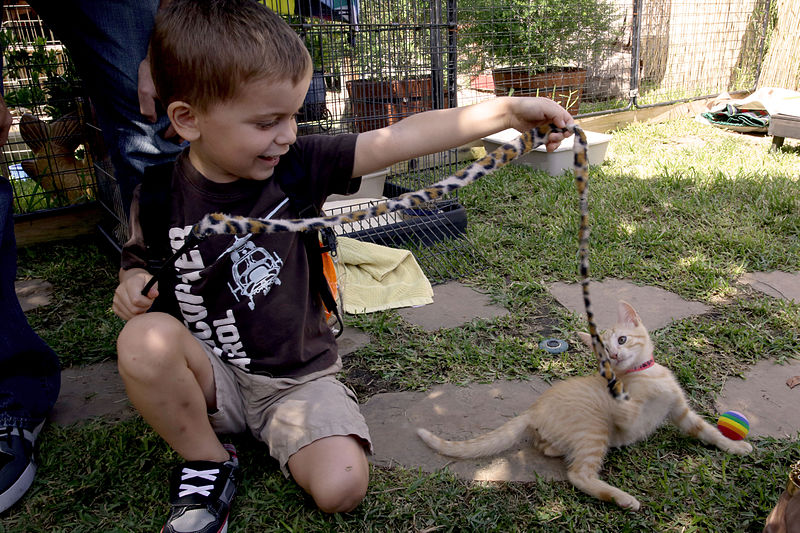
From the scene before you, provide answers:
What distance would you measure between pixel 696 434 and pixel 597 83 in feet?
19.3

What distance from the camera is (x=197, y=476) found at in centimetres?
173

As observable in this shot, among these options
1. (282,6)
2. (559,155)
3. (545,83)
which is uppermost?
(282,6)

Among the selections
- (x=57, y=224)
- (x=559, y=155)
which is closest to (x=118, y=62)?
(x=57, y=224)

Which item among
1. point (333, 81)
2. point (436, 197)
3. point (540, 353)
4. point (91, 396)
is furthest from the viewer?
point (333, 81)

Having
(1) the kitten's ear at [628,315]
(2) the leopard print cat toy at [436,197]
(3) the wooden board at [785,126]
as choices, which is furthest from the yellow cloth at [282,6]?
(3) the wooden board at [785,126]

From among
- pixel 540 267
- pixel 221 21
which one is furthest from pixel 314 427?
pixel 540 267

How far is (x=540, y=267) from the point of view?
3312 millimetres

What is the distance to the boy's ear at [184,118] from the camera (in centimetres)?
168

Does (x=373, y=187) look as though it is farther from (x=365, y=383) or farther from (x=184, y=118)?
(x=184, y=118)

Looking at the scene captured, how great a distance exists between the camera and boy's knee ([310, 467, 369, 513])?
167 centimetres

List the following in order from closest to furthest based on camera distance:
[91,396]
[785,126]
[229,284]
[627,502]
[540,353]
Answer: [627,502] < [229,284] < [91,396] < [540,353] < [785,126]

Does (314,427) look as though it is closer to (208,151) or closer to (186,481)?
(186,481)

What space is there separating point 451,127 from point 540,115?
10.8 inches

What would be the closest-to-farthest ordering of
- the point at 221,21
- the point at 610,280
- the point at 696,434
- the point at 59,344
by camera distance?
the point at 221,21
the point at 696,434
the point at 59,344
the point at 610,280
